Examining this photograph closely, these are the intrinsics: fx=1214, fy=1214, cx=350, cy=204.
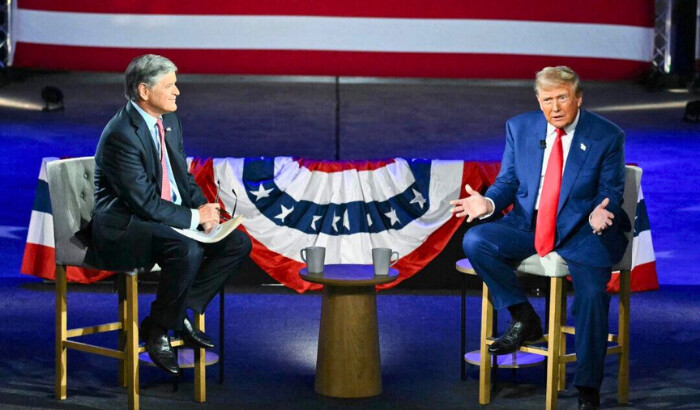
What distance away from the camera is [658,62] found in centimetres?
1602

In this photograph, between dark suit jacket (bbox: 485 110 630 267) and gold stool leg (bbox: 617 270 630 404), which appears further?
gold stool leg (bbox: 617 270 630 404)

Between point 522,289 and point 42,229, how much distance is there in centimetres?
280

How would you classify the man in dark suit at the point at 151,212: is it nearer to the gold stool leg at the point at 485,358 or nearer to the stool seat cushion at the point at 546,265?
the gold stool leg at the point at 485,358

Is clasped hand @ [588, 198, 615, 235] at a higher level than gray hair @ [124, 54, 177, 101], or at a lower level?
lower

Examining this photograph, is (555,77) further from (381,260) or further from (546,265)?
(381,260)

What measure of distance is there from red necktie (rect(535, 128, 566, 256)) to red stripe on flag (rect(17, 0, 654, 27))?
446 inches

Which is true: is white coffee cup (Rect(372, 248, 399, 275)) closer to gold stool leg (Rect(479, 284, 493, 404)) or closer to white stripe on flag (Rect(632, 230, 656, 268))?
gold stool leg (Rect(479, 284, 493, 404))

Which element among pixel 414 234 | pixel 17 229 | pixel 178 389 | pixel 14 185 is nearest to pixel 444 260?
pixel 414 234

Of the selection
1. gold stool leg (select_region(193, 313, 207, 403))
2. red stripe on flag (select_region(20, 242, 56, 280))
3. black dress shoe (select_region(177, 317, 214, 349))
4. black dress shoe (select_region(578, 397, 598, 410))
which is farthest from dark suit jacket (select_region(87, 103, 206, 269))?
red stripe on flag (select_region(20, 242, 56, 280))

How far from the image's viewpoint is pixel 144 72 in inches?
177

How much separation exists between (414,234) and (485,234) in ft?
5.76

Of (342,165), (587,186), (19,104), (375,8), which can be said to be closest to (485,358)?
(587,186)

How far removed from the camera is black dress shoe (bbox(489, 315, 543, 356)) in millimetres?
4492

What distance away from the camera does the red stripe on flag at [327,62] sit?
15859mm
